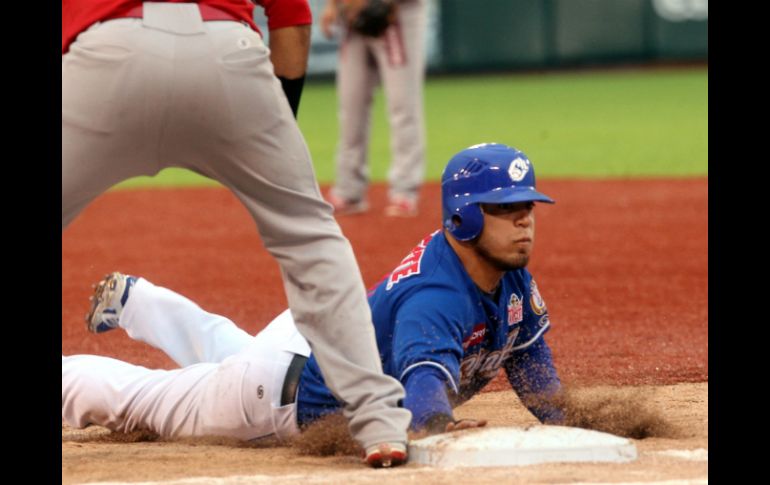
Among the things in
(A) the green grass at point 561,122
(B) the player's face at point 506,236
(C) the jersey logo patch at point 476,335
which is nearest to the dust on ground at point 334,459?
(C) the jersey logo patch at point 476,335

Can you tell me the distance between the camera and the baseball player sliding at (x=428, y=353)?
383 cm

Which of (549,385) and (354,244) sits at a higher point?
(549,385)

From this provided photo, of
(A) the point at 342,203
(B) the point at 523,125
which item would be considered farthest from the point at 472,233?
(B) the point at 523,125

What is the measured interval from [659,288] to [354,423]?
3898 millimetres

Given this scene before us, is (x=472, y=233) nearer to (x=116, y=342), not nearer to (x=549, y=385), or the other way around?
(x=549, y=385)

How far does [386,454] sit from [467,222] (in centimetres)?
75

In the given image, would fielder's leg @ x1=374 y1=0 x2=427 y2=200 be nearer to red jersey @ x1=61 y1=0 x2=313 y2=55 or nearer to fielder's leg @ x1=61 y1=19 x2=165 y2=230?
red jersey @ x1=61 y1=0 x2=313 y2=55

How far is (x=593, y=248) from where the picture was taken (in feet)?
28.4

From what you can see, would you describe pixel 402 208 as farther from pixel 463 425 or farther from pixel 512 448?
pixel 512 448

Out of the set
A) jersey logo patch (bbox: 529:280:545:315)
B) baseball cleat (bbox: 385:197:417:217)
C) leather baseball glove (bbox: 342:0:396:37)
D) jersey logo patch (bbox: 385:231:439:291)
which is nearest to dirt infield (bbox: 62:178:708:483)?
baseball cleat (bbox: 385:197:417:217)

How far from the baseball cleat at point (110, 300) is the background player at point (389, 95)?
209 inches

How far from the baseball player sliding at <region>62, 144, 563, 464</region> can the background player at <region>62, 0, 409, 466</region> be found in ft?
0.77

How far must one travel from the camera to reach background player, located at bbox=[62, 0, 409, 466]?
10.7 ft

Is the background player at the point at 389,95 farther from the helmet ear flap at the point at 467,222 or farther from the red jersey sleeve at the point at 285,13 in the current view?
the red jersey sleeve at the point at 285,13
